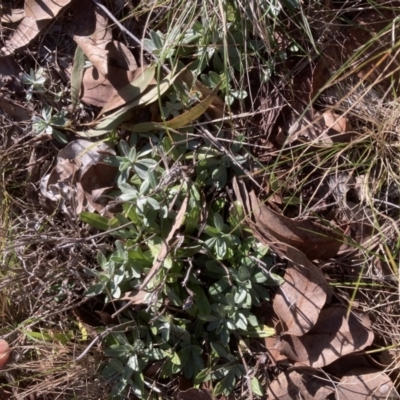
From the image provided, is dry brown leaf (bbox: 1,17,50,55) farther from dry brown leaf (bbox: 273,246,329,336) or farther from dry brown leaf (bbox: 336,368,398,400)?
dry brown leaf (bbox: 336,368,398,400)

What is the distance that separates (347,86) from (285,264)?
1.91 ft

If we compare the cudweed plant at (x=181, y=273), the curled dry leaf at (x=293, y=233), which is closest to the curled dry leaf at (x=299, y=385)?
the cudweed plant at (x=181, y=273)

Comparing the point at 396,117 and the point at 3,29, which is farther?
the point at 3,29

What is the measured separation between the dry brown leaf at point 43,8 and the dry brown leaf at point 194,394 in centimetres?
132

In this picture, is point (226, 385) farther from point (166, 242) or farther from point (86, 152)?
point (86, 152)

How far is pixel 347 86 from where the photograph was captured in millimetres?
1870

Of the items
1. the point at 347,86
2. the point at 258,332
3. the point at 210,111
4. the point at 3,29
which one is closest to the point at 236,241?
the point at 258,332

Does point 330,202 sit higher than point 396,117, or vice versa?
point 396,117

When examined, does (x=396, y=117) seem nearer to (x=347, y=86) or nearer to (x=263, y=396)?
(x=347, y=86)

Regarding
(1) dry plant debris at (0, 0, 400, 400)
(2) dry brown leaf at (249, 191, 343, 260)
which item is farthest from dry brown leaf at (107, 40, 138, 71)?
(2) dry brown leaf at (249, 191, 343, 260)

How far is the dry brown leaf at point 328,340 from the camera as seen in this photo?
1.89 meters

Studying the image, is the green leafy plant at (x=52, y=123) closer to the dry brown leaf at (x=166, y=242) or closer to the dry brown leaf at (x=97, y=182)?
the dry brown leaf at (x=97, y=182)

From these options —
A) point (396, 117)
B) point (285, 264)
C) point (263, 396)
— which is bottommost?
point (263, 396)

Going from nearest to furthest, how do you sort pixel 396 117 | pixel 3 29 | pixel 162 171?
pixel 396 117
pixel 162 171
pixel 3 29
